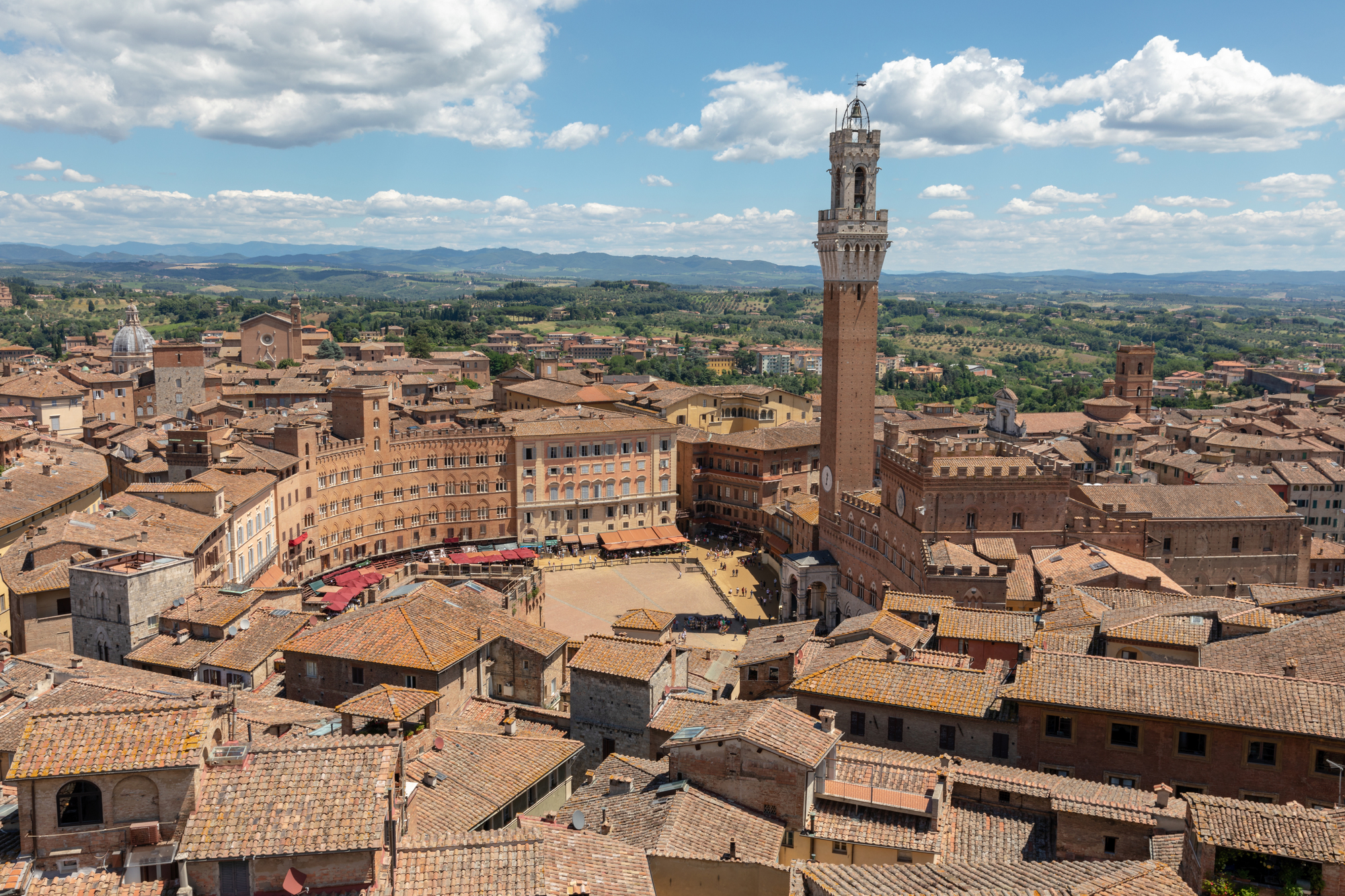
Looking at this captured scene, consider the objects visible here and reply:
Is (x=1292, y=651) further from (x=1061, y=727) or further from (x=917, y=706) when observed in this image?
(x=917, y=706)

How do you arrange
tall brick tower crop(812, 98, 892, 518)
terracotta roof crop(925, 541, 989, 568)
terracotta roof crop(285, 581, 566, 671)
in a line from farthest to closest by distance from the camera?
tall brick tower crop(812, 98, 892, 518)
terracotta roof crop(925, 541, 989, 568)
terracotta roof crop(285, 581, 566, 671)

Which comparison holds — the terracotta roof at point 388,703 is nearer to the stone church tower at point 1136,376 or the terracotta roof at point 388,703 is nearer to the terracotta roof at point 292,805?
the terracotta roof at point 292,805

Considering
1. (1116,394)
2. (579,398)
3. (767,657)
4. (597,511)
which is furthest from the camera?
(1116,394)

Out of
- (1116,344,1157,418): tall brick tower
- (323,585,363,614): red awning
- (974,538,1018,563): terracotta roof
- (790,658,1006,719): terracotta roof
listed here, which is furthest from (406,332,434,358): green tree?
(790,658,1006,719): terracotta roof

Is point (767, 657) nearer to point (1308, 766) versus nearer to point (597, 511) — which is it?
point (1308, 766)

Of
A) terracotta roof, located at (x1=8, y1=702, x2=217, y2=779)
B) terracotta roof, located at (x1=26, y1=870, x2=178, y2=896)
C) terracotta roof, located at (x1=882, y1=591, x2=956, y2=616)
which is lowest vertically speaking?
terracotta roof, located at (x1=882, y1=591, x2=956, y2=616)

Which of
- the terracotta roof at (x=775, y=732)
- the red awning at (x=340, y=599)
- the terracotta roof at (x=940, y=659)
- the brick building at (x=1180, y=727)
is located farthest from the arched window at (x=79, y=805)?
the red awning at (x=340, y=599)

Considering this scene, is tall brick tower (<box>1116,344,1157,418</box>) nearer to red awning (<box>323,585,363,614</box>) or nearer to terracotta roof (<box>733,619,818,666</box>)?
terracotta roof (<box>733,619,818,666</box>)

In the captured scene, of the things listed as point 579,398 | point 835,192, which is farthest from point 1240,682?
point 579,398
